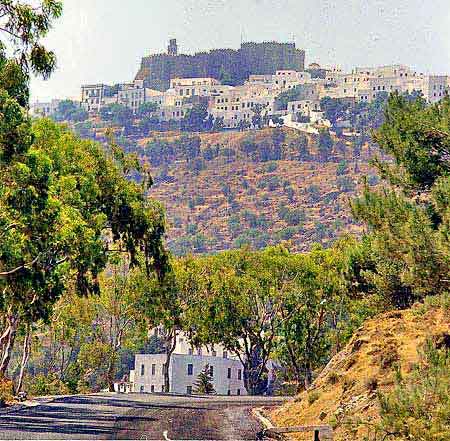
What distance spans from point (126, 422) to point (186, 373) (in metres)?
76.4

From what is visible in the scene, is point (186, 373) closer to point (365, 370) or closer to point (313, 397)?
point (313, 397)

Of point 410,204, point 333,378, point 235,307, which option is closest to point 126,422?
point 333,378

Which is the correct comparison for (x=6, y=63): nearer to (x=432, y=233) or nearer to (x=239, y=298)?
(x=432, y=233)

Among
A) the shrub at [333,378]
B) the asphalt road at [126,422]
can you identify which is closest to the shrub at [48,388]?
the asphalt road at [126,422]

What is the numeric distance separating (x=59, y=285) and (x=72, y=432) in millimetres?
7689

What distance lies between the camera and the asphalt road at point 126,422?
95.0 feet

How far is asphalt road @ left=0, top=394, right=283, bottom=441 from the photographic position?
29.0 metres

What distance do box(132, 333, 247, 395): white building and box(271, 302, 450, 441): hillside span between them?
71945 millimetres

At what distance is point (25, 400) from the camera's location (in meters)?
49.5

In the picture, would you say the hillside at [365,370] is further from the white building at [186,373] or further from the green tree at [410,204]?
the white building at [186,373]

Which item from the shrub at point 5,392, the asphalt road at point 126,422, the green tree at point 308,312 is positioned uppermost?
the green tree at point 308,312

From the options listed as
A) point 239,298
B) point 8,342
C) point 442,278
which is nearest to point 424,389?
point 442,278

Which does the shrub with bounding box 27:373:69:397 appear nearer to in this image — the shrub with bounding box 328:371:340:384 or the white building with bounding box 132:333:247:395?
the shrub with bounding box 328:371:340:384

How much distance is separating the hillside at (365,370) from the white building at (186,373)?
71.9 meters
